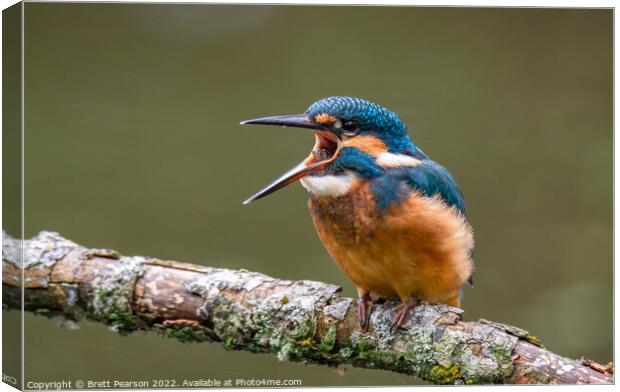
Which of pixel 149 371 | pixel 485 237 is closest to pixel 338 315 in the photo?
pixel 149 371

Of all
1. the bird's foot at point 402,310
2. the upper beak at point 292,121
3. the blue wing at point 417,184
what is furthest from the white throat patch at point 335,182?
the bird's foot at point 402,310

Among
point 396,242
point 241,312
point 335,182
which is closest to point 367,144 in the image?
point 335,182

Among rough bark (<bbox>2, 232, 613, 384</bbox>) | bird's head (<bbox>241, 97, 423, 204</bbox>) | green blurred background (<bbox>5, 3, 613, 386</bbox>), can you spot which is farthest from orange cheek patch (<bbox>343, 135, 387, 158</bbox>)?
rough bark (<bbox>2, 232, 613, 384</bbox>)

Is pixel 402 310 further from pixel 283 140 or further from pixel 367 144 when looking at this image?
pixel 283 140

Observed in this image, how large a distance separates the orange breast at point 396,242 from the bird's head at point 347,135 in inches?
5.5

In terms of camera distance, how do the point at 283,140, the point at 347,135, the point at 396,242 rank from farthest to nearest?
the point at 283,140 → the point at 347,135 → the point at 396,242

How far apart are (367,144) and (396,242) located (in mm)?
506

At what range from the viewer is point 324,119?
420 cm

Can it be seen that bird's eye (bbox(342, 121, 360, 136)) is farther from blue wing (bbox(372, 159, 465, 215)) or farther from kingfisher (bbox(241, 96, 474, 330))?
blue wing (bbox(372, 159, 465, 215))

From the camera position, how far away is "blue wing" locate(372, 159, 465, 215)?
4.20 m

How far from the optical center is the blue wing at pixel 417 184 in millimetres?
4203

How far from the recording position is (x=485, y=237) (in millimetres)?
5207

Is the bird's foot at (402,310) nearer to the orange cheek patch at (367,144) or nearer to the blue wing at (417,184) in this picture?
the blue wing at (417,184)

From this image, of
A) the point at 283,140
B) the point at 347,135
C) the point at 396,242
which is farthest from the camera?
the point at 283,140
